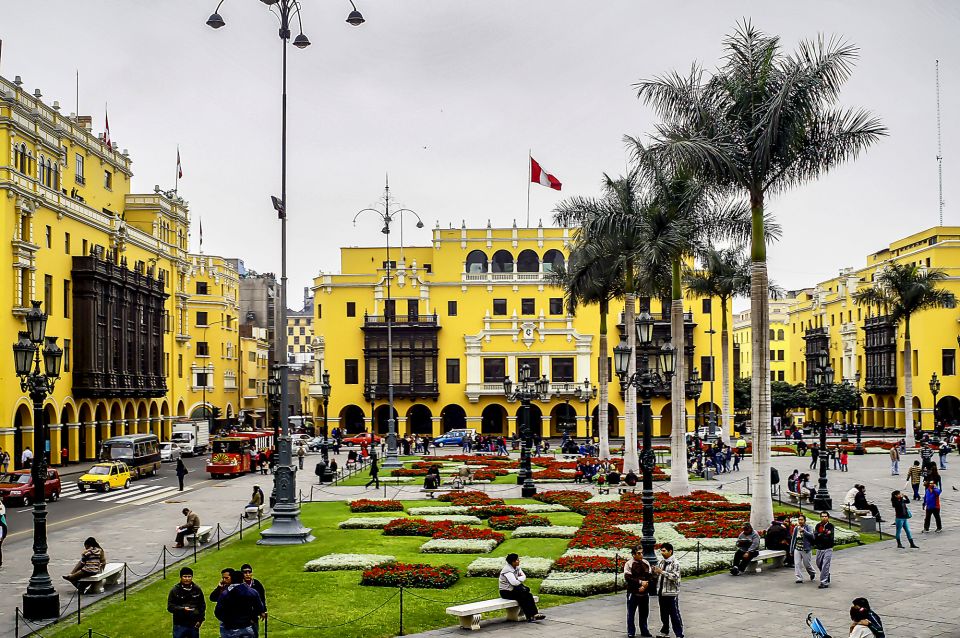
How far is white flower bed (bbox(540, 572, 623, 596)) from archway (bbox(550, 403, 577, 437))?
60.2 meters

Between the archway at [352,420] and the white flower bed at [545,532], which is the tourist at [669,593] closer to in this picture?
the white flower bed at [545,532]

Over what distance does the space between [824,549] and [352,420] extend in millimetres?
66201

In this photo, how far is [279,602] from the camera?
18953 mm

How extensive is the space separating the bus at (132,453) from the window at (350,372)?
31341 mm

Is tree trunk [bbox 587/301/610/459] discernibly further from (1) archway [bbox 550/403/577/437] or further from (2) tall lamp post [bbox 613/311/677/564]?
(1) archway [bbox 550/403/577/437]

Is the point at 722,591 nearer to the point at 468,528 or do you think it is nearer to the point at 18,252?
the point at 468,528

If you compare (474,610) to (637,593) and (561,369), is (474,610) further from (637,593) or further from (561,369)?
(561,369)

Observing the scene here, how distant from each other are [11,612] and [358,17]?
51.4ft

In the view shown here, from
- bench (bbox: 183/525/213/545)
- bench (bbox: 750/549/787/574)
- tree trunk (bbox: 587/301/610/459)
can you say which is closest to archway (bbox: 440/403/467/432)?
tree trunk (bbox: 587/301/610/459)

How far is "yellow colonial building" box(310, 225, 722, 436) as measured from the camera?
266 feet

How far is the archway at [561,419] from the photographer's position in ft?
265

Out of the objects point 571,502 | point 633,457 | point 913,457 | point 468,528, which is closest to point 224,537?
point 468,528

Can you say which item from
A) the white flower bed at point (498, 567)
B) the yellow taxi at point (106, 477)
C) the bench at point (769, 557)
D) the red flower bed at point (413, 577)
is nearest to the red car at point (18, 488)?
the yellow taxi at point (106, 477)

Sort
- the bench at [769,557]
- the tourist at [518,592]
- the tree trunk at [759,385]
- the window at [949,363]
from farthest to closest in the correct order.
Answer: the window at [949,363] → the tree trunk at [759,385] → the bench at [769,557] → the tourist at [518,592]
